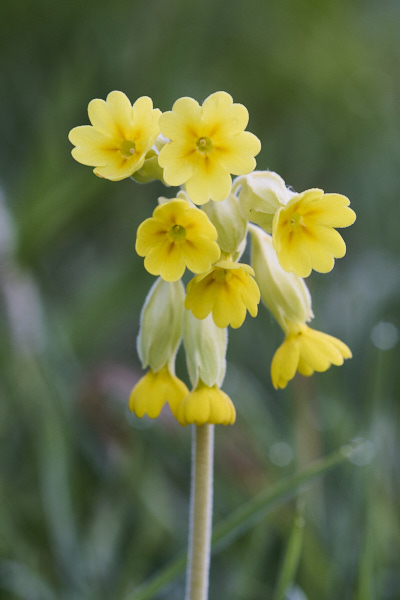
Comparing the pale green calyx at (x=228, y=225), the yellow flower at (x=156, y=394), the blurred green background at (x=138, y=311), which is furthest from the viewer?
the blurred green background at (x=138, y=311)

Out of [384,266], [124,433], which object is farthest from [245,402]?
[384,266]

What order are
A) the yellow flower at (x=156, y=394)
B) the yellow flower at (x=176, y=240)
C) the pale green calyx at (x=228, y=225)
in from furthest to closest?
the yellow flower at (x=156, y=394) → the pale green calyx at (x=228, y=225) → the yellow flower at (x=176, y=240)

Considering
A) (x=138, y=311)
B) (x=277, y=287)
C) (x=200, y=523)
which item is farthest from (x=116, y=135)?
(x=138, y=311)

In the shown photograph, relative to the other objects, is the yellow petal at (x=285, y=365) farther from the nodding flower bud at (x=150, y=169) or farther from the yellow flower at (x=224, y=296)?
the nodding flower bud at (x=150, y=169)

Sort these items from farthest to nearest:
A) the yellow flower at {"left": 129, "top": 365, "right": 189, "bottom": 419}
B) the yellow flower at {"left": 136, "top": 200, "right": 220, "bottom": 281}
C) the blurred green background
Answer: the blurred green background, the yellow flower at {"left": 129, "top": 365, "right": 189, "bottom": 419}, the yellow flower at {"left": 136, "top": 200, "right": 220, "bottom": 281}

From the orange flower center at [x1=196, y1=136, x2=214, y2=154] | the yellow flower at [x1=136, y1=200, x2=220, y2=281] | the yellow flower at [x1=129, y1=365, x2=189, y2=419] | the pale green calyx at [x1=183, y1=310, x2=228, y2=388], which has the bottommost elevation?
the yellow flower at [x1=129, y1=365, x2=189, y2=419]

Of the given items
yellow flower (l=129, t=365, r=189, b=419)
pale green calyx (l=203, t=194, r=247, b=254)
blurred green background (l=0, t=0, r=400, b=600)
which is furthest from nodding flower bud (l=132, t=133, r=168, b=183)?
blurred green background (l=0, t=0, r=400, b=600)

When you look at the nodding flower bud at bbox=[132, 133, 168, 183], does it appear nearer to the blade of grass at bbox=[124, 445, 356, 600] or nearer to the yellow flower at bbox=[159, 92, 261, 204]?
the yellow flower at bbox=[159, 92, 261, 204]

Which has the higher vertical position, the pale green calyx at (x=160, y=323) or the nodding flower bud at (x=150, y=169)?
the nodding flower bud at (x=150, y=169)

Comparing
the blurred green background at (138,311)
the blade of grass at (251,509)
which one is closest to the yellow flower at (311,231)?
the blade of grass at (251,509)
